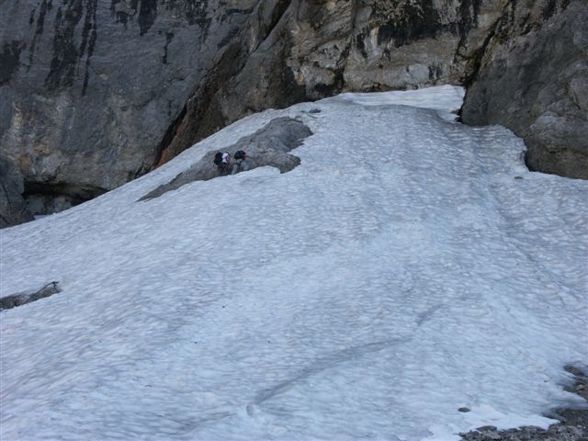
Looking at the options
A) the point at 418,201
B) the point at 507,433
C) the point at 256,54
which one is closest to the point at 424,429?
the point at 507,433

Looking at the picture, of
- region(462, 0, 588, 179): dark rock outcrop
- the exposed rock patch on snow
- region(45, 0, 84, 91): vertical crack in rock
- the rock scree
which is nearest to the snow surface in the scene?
the rock scree

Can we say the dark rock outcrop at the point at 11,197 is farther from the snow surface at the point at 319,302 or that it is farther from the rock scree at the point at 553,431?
the rock scree at the point at 553,431

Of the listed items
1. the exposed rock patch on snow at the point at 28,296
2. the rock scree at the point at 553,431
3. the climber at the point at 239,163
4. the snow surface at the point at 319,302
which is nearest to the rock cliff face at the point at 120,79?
the climber at the point at 239,163

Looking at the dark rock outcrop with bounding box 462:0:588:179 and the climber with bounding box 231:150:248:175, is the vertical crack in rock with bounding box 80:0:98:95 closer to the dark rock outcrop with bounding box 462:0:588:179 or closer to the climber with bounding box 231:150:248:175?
the climber with bounding box 231:150:248:175

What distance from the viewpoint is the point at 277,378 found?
1023cm

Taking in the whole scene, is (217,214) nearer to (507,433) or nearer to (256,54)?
(507,433)

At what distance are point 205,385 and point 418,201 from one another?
9.54 m

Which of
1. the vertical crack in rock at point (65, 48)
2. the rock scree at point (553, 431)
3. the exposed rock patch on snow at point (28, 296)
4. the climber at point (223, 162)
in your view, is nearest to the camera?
the rock scree at point (553, 431)

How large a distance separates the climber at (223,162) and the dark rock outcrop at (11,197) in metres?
13.7

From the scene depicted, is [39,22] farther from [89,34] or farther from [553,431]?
[553,431]

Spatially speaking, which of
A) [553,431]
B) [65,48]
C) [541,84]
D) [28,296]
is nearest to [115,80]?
[65,48]

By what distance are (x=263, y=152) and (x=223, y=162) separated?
1.32 m

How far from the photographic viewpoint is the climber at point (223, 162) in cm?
2186

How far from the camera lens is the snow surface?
9258 mm
